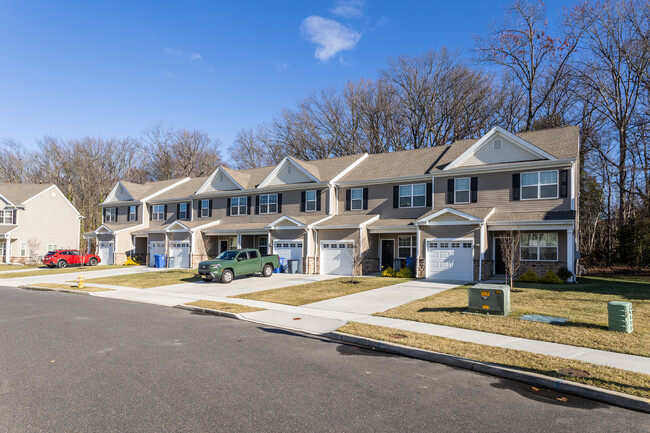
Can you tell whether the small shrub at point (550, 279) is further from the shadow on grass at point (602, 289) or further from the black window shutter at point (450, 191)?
the black window shutter at point (450, 191)

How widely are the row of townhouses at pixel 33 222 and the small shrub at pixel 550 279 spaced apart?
44.8 m

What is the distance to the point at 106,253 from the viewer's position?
39812mm

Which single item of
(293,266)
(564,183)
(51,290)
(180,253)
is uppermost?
(564,183)

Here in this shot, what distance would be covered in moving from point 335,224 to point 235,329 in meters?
15.9

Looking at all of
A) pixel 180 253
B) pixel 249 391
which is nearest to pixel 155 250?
pixel 180 253

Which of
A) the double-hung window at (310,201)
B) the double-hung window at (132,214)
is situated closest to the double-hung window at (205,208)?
the double-hung window at (132,214)

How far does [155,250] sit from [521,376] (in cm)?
3442

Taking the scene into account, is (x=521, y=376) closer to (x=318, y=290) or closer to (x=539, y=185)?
(x=318, y=290)

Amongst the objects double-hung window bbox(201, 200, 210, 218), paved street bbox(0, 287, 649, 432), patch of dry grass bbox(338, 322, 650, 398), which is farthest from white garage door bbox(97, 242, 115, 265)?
patch of dry grass bbox(338, 322, 650, 398)

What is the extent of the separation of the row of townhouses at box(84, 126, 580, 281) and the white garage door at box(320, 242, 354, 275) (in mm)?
64

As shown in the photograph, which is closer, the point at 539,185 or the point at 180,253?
the point at 539,185

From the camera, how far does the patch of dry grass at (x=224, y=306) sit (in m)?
14.1

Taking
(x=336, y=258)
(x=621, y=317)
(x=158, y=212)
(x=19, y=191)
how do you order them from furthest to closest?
(x=19, y=191)
(x=158, y=212)
(x=336, y=258)
(x=621, y=317)

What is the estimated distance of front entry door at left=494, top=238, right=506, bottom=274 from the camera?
23.8 meters
